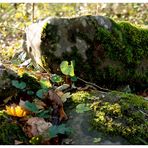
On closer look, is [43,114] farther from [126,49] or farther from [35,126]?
[126,49]

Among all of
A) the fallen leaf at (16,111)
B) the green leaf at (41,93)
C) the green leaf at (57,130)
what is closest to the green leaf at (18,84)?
the green leaf at (41,93)

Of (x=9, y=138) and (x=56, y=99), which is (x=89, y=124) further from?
(x=9, y=138)

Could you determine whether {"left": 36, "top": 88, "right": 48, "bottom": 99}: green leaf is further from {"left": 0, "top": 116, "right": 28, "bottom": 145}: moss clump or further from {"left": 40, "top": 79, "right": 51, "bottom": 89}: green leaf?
{"left": 0, "top": 116, "right": 28, "bottom": 145}: moss clump

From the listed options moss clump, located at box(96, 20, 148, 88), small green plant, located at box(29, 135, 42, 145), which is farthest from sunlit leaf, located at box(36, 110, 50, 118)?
moss clump, located at box(96, 20, 148, 88)

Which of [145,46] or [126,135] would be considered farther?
[145,46]

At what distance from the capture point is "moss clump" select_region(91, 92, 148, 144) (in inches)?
104

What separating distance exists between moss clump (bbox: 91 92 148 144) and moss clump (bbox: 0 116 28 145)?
0.55m

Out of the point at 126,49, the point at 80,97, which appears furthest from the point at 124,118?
the point at 126,49

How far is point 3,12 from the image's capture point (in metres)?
9.34

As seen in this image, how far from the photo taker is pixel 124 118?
2781 millimetres

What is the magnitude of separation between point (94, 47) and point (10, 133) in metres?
1.56

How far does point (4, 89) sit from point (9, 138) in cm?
56

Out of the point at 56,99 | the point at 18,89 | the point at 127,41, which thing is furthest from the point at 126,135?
the point at 127,41

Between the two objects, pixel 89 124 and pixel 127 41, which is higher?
pixel 127 41
